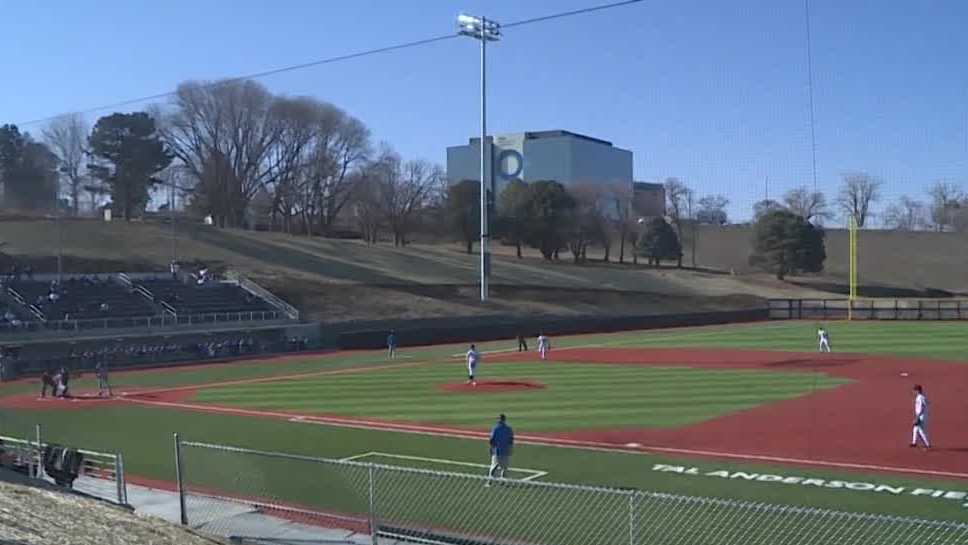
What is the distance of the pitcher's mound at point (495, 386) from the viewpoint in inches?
1309

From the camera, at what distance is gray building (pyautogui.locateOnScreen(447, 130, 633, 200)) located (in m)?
63.5

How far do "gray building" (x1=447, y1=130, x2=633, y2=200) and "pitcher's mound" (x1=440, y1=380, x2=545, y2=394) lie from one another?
21.4 meters

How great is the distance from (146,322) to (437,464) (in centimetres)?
3771

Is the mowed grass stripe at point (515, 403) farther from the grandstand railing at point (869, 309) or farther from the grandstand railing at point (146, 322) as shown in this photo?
the grandstand railing at point (869, 309)

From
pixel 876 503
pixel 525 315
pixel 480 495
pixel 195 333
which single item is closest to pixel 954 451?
pixel 876 503

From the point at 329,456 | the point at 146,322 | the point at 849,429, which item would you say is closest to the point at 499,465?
the point at 329,456

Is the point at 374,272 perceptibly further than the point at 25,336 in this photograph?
Yes

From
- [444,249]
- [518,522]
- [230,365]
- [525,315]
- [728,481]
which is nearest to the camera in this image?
[518,522]

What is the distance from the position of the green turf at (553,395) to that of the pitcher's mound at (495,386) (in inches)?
19.5

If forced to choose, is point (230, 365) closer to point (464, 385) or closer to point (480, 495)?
point (464, 385)

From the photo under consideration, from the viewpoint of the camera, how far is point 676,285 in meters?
88.9

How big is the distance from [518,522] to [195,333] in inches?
1618

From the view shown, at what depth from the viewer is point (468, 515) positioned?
51.3 feet

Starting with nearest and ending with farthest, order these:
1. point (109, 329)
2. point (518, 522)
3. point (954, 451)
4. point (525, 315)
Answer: point (518, 522) → point (954, 451) → point (109, 329) → point (525, 315)
